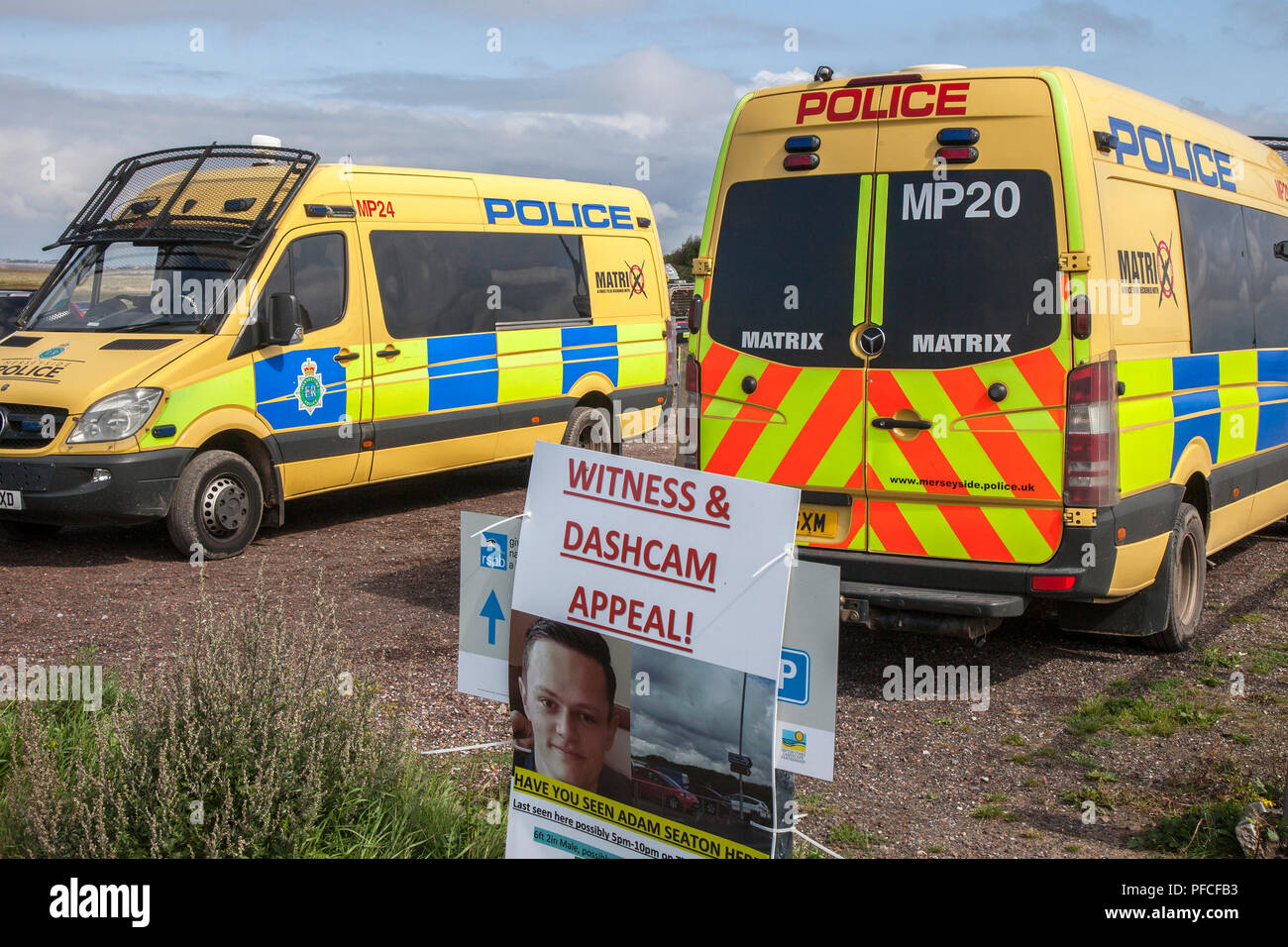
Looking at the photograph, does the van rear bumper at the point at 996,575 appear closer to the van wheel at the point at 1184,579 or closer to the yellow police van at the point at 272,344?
the van wheel at the point at 1184,579

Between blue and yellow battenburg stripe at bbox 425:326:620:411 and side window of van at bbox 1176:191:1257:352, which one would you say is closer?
side window of van at bbox 1176:191:1257:352

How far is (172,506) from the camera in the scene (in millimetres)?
8602

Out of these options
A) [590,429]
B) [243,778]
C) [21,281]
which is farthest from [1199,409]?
[21,281]

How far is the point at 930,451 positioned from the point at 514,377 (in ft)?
19.1

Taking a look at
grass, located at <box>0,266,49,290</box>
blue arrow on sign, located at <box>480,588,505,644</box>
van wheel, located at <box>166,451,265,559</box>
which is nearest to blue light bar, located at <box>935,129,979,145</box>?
blue arrow on sign, located at <box>480,588,505,644</box>

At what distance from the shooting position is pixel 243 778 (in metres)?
3.78

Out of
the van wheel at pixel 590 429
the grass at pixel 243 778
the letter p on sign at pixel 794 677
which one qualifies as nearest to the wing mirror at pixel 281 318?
the van wheel at pixel 590 429

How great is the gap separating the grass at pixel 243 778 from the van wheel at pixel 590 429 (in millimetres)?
7406

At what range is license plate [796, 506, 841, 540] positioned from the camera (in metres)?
6.10

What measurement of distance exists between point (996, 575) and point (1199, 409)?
76.5 inches

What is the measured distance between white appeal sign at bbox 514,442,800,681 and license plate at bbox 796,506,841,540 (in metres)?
2.92

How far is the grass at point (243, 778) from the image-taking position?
3676mm

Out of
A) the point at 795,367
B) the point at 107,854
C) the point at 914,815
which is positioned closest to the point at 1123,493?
the point at 795,367

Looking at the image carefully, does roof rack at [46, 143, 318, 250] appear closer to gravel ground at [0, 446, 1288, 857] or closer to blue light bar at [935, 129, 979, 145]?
gravel ground at [0, 446, 1288, 857]
